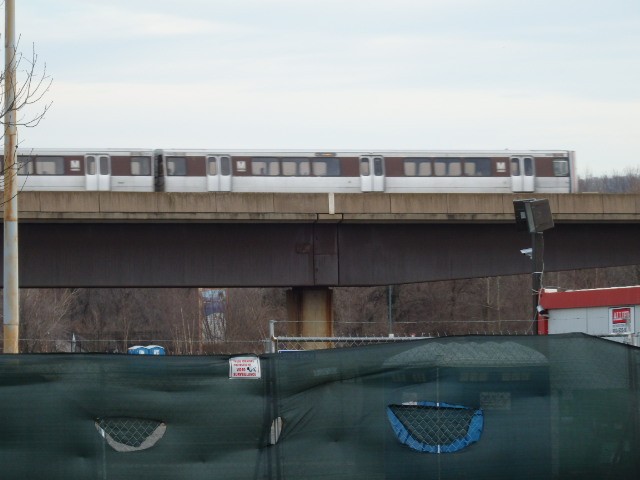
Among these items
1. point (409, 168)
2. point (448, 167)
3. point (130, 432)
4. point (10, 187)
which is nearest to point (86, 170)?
point (409, 168)

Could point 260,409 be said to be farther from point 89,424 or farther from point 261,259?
point 261,259

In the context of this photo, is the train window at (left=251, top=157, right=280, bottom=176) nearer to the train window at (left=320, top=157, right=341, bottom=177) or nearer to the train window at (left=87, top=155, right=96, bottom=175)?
the train window at (left=320, top=157, right=341, bottom=177)

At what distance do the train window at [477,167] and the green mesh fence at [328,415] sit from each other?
33.3m

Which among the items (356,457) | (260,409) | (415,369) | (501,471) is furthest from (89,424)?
(501,471)

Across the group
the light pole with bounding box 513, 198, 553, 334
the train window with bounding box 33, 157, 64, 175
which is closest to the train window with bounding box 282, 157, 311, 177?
the train window with bounding box 33, 157, 64, 175

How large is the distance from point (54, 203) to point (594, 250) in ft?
54.1

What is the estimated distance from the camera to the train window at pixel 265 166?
129ft

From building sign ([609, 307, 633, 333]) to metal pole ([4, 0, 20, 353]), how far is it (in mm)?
8913

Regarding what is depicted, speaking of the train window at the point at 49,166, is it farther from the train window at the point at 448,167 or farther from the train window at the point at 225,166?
the train window at the point at 448,167

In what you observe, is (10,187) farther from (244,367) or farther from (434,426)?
(434,426)

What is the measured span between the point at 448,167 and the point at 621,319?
85.0ft

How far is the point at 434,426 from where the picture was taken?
8172 millimetres

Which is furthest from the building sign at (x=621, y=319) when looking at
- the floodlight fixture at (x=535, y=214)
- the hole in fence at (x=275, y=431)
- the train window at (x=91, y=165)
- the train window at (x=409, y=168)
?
the train window at (x=91, y=165)

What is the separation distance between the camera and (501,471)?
823cm
